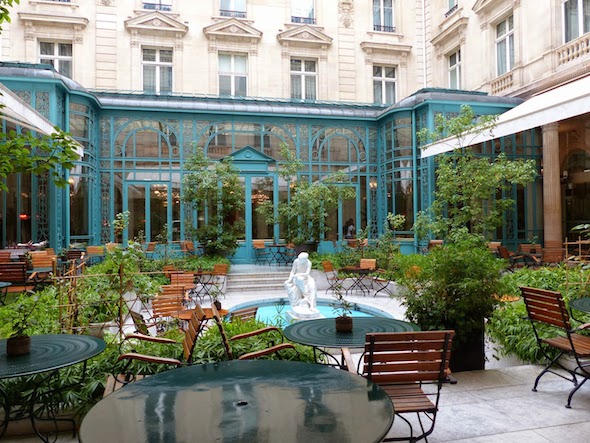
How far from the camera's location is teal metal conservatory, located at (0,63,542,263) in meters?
15.5

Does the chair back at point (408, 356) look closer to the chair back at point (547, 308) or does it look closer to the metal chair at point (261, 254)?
the chair back at point (547, 308)

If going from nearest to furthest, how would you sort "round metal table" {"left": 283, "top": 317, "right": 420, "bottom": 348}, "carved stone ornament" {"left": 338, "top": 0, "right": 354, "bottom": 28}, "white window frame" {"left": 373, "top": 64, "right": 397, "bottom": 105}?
"round metal table" {"left": 283, "top": 317, "right": 420, "bottom": 348} < "carved stone ornament" {"left": 338, "top": 0, "right": 354, "bottom": 28} < "white window frame" {"left": 373, "top": 64, "right": 397, "bottom": 105}

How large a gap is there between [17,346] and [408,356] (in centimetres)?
303

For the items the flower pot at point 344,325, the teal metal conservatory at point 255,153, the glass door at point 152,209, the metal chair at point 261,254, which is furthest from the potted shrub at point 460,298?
the glass door at point 152,209

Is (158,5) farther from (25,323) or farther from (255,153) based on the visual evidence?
(25,323)

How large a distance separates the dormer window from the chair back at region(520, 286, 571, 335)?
19.6m

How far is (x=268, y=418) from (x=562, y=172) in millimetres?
17993

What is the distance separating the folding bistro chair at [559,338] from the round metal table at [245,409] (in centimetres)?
266

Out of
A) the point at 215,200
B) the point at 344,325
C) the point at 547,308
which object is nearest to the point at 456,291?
the point at 547,308

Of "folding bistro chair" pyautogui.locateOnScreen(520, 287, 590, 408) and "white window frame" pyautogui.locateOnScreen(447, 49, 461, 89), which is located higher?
"white window frame" pyautogui.locateOnScreen(447, 49, 461, 89)

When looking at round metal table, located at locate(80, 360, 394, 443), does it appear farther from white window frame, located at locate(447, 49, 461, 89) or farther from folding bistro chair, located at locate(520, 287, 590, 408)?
white window frame, located at locate(447, 49, 461, 89)

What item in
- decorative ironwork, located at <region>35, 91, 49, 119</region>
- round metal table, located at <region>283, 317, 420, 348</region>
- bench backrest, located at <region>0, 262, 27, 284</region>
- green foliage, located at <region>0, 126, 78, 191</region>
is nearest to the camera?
round metal table, located at <region>283, 317, 420, 348</region>

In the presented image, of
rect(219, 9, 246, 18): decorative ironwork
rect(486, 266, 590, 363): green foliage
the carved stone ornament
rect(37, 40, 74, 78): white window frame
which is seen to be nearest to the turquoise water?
rect(486, 266, 590, 363): green foliage

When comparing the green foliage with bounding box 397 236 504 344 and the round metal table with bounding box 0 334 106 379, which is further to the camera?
the green foliage with bounding box 397 236 504 344
